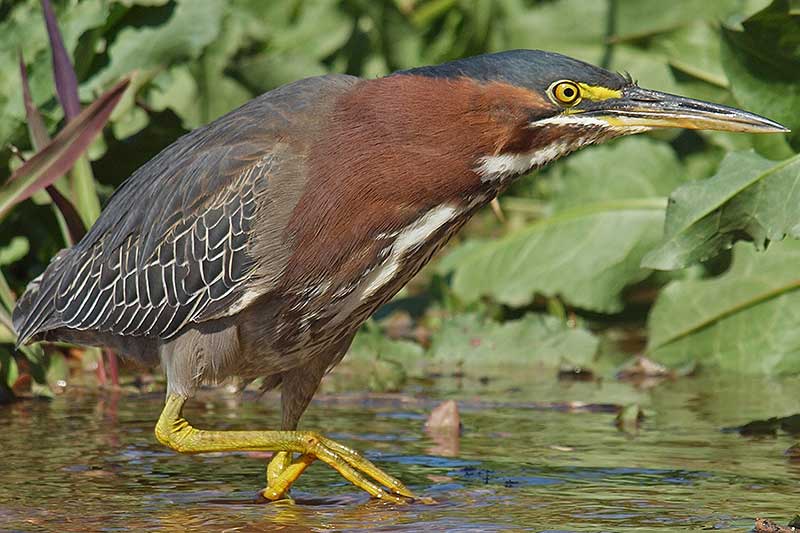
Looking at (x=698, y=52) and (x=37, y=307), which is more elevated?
(x=698, y=52)

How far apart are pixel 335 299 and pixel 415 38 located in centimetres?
527

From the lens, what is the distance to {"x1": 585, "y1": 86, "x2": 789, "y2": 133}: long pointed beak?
5172mm

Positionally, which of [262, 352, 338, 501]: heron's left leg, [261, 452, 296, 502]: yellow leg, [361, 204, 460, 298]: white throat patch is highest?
[361, 204, 460, 298]: white throat patch

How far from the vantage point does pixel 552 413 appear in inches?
274

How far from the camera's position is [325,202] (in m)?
5.35

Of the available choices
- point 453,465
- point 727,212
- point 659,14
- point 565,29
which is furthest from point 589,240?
point 453,465

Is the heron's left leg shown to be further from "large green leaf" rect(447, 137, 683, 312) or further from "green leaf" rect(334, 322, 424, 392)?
"large green leaf" rect(447, 137, 683, 312)

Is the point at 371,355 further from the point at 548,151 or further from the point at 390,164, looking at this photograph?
the point at 548,151

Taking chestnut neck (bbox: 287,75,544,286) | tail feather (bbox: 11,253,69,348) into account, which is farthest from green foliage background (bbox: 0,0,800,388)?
chestnut neck (bbox: 287,75,544,286)

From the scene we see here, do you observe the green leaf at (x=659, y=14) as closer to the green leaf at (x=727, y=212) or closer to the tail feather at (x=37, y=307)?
the green leaf at (x=727, y=212)

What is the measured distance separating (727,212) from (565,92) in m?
1.25

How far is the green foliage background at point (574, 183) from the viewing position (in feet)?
22.0

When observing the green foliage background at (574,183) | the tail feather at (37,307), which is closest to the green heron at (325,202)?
the tail feather at (37,307)

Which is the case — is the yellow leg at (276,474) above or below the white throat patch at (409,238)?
below
